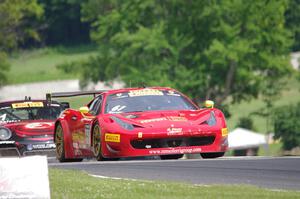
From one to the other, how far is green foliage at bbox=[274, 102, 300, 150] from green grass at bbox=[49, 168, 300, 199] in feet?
93.8

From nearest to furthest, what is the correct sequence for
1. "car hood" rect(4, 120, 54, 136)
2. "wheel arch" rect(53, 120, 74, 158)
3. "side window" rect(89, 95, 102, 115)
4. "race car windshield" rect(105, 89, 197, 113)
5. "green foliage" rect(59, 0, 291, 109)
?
"race car windshield" rect(105, 89, 197, 113)
"side window" rect(89, 95, 102, 115)
"wheel arch" rect(53, 120, 74, 158)
"car hood" rect(4, 120, 54, 136)
"green foliage" rect(59, 0, 291, 109)

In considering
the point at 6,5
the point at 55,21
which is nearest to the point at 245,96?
the point at 6,5

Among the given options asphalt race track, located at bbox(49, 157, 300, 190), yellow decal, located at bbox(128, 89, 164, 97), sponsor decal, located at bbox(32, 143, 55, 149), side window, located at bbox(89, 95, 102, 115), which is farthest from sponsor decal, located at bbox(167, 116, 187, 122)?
sponsor decal, located at bbox(32, 143, 55, 149)

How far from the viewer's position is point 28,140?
73.2 feet

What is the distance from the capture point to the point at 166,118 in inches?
702

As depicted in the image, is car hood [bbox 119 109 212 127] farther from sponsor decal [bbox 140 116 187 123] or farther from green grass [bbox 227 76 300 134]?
green grass [bbox 227 76 300 134]

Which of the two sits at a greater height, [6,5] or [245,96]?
[6,5]

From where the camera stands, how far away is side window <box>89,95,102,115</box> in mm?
18734

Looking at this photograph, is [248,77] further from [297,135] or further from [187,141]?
[187,141]

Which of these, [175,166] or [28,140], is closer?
[175,166]

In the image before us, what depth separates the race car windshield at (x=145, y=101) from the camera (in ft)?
60.8

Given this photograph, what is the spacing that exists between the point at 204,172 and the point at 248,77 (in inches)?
1600

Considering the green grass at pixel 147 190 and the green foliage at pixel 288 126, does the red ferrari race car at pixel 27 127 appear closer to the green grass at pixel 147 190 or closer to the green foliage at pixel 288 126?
the green grass at pixel 147 190

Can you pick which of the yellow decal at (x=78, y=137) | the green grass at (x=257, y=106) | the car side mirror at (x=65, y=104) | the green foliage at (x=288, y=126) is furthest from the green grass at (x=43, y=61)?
the yellow decal at (x=78, y=137)
